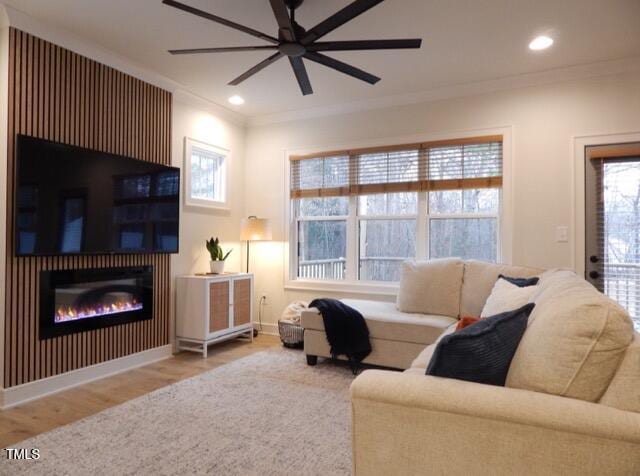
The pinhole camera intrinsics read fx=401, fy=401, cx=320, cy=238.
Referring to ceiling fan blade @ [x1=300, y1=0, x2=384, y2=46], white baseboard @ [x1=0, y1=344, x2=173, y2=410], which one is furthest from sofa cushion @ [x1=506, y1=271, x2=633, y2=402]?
white baseboard @ [x1=0, y1=344, x2=173, y2=410]

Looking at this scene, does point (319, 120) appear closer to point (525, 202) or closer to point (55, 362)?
point (525, 202)

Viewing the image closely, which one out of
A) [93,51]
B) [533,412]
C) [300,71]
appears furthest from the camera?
[93,51]

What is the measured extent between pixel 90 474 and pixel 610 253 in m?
4.05

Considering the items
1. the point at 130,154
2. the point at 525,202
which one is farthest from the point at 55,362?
the point at 525,202

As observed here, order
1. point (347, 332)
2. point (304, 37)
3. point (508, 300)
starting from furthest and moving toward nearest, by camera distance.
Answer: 1. point (347, 332)
2. point (304, 37)
3. point (508, 300)

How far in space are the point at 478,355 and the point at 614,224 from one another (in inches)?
119

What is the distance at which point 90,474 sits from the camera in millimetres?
1905

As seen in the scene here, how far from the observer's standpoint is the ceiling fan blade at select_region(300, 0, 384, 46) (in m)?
2.00

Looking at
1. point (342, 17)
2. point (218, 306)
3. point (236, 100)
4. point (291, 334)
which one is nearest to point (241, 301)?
point (218, 306)

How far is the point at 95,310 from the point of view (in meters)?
3.32

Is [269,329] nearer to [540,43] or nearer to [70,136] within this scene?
[70,136]

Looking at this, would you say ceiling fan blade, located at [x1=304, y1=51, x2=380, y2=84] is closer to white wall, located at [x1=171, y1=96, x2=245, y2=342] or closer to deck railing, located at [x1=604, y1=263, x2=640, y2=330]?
white wall, located at [x1=171, y1=96, x2=245, y2=342]

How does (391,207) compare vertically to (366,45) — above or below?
below

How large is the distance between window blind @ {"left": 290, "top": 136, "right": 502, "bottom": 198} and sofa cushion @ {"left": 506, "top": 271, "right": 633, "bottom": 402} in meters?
2.91
